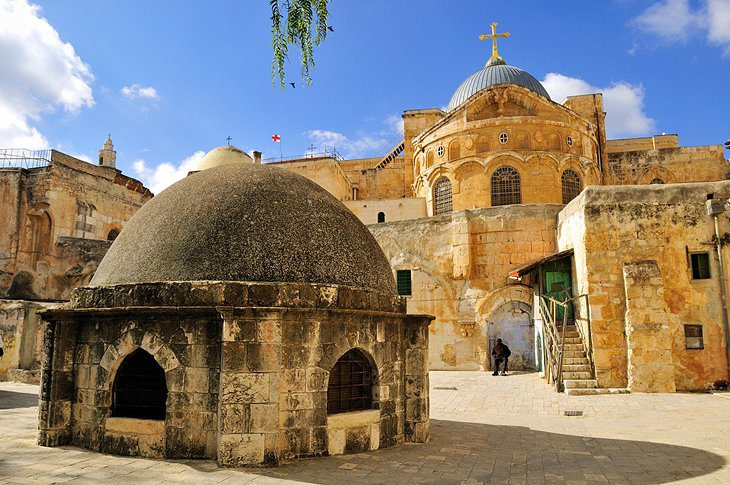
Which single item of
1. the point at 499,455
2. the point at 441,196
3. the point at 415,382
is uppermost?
the point at 441,196

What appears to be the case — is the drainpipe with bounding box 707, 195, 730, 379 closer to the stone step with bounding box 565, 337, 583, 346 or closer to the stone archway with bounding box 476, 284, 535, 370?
the stone step with bounding box 565, 337, 583, 346

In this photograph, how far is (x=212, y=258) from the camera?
7.09 metres

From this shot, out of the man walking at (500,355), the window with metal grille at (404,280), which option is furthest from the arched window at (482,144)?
the man walking at (500,355)

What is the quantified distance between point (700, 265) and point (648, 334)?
251 cm

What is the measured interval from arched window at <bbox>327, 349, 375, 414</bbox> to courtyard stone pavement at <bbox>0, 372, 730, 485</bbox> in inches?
26.1

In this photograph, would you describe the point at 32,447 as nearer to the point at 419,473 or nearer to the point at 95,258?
the point at 419,473

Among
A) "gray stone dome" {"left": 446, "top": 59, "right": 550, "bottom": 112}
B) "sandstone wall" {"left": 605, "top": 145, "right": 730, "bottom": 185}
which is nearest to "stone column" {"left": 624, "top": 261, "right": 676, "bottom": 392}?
"gray stone dome" {"left": 446, "top": 59, "right": 550, "bottom": 112}

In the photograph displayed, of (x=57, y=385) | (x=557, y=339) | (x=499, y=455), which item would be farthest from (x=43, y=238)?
(x=499, y=455)

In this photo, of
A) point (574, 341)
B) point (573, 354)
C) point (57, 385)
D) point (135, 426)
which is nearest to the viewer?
point (135, 426)

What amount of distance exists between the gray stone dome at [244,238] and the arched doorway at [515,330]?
11668mm

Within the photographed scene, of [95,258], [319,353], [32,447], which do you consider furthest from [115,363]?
[95,258]

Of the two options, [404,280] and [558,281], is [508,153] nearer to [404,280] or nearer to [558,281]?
[404,280]

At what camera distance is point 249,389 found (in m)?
6.22

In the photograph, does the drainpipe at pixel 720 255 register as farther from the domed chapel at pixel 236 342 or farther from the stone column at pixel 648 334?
the domed chapel at pixel 236 342
